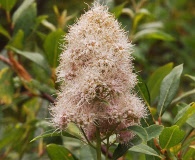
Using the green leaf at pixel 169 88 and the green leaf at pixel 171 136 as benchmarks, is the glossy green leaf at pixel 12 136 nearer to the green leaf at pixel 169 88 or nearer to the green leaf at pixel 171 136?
the green leaf at pixel 169 88

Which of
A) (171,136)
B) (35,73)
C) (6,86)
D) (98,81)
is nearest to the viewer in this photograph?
(98,81)

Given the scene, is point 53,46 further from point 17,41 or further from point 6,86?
point 6,86

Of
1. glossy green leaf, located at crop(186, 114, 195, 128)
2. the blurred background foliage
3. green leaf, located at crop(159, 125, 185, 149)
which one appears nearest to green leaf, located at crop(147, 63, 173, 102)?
the blurred background foliage

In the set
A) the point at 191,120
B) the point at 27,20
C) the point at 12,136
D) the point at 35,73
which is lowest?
the point at 12,136

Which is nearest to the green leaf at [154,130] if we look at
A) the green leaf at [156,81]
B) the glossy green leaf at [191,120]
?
the glossy green leaf at [191,120]

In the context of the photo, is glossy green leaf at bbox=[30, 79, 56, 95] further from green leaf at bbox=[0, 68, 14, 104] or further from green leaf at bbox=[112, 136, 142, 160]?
green leaf at bbox=[112, 136, 142, 160]

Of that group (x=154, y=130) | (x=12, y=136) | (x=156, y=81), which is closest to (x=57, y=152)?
(x=154, y=130)
